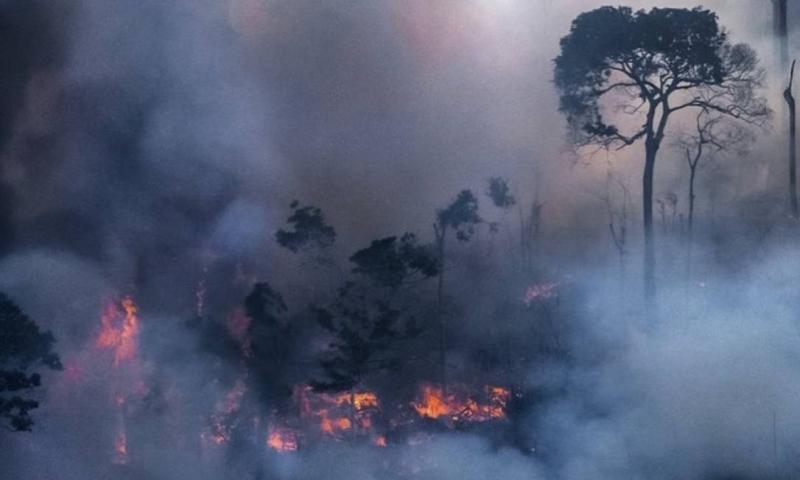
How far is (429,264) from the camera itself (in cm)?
2205

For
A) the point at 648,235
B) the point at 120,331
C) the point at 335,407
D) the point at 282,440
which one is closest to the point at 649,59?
the point at 648,235

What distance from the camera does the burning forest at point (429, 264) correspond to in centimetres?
1848

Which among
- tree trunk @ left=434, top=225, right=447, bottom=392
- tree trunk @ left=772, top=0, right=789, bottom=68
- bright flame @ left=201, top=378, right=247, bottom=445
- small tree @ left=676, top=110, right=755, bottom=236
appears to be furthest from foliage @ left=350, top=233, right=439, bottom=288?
tree trunk @ left=772, top=0, right=789, bottom=68

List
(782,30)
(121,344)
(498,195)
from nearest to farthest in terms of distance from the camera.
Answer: (121,344)
(782,30)
(498,195)

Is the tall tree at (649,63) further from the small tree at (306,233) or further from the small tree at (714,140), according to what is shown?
the small tree at (306,233)

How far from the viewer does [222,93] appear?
31625 mm

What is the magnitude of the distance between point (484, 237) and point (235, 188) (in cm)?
959

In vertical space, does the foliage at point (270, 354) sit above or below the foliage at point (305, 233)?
below

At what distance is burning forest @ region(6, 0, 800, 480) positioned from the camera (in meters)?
18.5

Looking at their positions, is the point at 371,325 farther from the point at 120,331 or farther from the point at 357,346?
the point at 120,331

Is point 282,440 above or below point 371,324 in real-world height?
below

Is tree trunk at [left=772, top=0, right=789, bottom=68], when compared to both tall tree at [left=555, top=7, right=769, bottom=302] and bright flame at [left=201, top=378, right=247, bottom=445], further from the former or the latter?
bright flame at [left=201, top=378, right=247, bottom=445]

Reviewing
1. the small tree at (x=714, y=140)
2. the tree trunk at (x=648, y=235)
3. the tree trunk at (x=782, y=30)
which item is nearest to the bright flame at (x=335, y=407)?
the tree trunk at (x=648, y=235)

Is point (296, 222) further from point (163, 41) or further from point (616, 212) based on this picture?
point (616, 212)
